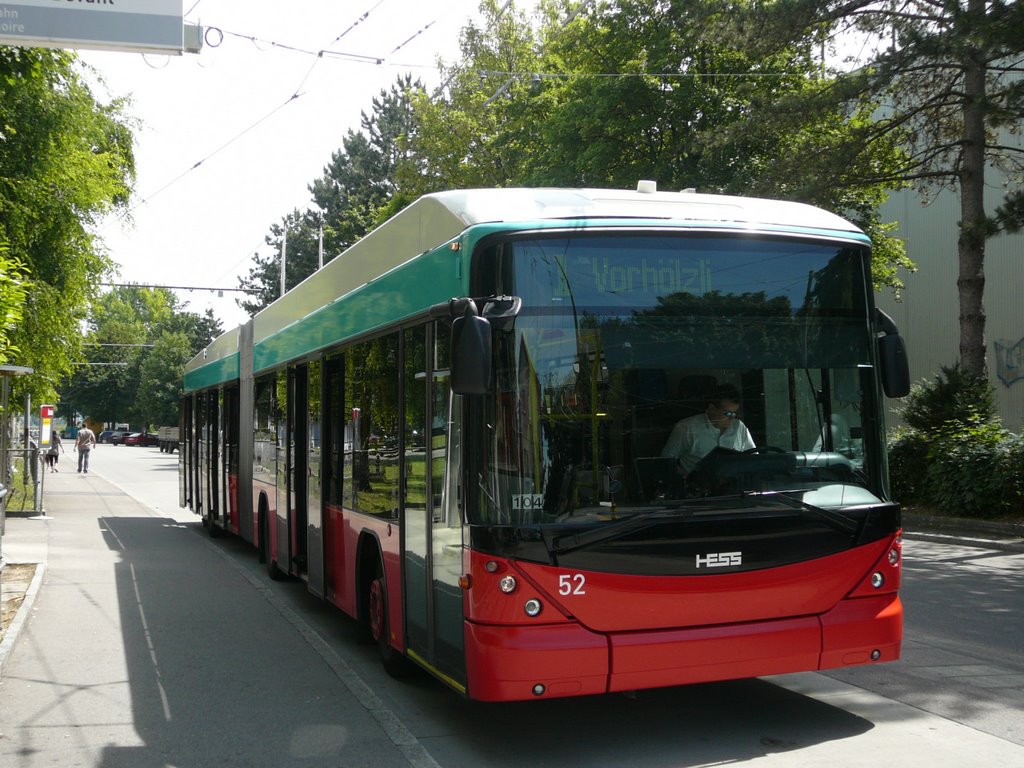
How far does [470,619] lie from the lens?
5598mm

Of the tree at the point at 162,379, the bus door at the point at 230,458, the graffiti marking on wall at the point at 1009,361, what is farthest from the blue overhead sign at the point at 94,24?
the tree at the point at 162,379

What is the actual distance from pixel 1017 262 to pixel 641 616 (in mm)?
27045

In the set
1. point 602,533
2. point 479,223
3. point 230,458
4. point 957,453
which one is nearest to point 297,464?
point 479,223

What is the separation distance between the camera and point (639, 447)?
18.3ft

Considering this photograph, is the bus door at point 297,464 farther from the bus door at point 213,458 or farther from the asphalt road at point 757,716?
the bus door at point 213,458

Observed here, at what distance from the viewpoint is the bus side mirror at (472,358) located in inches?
207

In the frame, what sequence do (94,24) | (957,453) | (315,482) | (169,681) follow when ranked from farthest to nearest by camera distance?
(957,453) < (315,482) < (169,681) < (94,24)

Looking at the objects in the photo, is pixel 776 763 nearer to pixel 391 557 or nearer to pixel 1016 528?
pixel 391 557

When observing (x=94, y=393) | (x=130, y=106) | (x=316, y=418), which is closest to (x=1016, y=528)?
(x=316, y=418)

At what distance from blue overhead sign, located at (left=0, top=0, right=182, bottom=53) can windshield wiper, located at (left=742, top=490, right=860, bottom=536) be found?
175 inches

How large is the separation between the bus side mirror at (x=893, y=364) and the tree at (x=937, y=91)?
11.7 m

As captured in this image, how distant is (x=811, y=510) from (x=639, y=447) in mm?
998

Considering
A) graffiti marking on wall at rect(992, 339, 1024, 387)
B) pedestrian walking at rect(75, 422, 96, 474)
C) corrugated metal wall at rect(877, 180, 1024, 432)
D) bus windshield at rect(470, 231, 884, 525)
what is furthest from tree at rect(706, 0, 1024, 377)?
pedestrian walking at rect(75, 422, 96, 474)

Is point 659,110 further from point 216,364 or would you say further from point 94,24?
point 94,24
